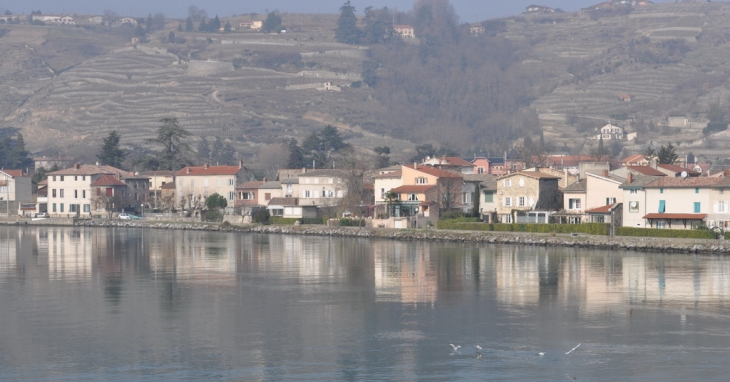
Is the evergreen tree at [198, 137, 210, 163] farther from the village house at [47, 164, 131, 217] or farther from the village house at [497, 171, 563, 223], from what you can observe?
the village house at [497, 171, 563, 223]

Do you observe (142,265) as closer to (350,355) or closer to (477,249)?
(477,249)

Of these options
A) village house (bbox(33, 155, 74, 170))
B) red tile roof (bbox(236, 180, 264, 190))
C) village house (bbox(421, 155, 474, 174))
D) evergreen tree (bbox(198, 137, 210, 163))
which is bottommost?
→ red tile roof (bbox(236, 180, 264, 190))

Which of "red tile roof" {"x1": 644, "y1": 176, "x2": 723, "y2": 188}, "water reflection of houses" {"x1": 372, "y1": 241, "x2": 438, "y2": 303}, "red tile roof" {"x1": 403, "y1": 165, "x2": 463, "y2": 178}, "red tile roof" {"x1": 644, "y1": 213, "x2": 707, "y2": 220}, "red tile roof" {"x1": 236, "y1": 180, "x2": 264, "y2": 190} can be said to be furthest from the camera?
"red tile roof" {"x1": 236, "y1": 180, "x2": 264, "y2": 190}

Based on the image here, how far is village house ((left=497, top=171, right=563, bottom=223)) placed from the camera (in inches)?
2298

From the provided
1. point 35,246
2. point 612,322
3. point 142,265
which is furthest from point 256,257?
point 612,322

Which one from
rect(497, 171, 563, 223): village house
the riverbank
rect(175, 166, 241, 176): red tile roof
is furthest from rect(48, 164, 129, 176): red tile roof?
rect(497, 171, 563, 223): village house

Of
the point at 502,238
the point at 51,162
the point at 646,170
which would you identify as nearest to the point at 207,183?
the point at 502,238

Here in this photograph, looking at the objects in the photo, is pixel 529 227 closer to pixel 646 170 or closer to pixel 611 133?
pixel 646 170

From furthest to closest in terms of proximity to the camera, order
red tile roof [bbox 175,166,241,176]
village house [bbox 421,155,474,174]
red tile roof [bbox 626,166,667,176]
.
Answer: red tile roof [bbox 175,166,241,176], village house [bbox 421,155,474,174], red tile roof [bbox 626,166,667,176]

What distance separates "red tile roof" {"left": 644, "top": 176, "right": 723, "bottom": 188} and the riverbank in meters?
3.36

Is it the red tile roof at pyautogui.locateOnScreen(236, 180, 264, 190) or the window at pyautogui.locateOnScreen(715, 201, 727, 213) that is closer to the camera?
the window at pyautogui.locateOnScreen(715, 201, 727, 213)

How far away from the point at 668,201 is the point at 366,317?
26.0m

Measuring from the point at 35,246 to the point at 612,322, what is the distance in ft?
111

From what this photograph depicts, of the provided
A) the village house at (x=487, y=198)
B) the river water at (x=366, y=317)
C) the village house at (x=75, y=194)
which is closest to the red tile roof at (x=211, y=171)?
the village house at (x=75, y=194)
